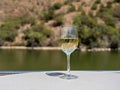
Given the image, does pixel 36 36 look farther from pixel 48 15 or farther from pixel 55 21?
pixel 48 15

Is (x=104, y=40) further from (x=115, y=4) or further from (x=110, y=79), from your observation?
(x=110, y=79)

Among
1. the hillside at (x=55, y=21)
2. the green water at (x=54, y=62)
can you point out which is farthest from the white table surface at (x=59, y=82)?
the hillside at (x=55, y=21)

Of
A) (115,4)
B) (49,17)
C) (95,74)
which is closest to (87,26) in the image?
(49,17)

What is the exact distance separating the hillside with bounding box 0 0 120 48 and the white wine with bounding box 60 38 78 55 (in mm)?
29493

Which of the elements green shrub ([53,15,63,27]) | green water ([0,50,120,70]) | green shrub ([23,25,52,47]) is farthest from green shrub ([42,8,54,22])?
green water ([0,50,120,70])

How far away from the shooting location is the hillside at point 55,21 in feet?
103

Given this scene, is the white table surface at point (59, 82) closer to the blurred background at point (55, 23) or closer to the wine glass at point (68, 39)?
the wine glass at point (68, 39)

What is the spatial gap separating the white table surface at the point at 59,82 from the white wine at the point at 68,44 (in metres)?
0.10

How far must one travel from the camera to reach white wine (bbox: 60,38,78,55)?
1.20m

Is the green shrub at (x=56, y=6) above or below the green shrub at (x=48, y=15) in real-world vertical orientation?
above

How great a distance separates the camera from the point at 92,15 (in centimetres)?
3584

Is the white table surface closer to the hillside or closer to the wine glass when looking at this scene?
the wine glass

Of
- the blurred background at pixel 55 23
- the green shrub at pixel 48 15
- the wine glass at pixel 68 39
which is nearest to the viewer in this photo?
the wine glass at pixel 68 39

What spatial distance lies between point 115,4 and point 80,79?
126 feet
